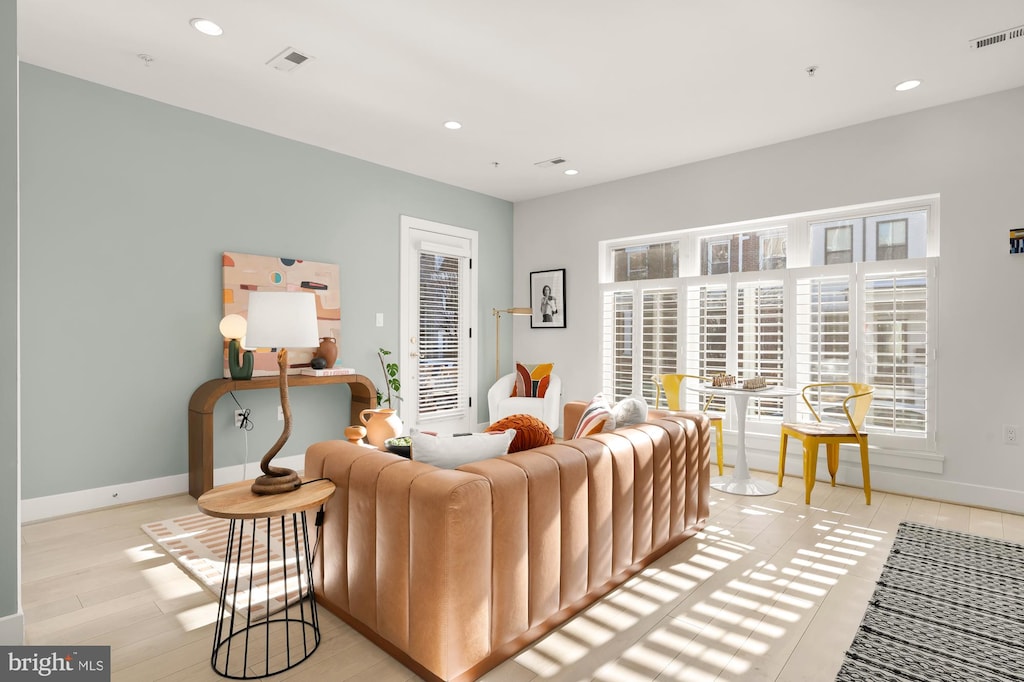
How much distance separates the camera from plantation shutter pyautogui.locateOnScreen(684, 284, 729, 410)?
4727mm

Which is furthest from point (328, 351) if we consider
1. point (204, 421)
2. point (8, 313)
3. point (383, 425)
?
point (8, 313)

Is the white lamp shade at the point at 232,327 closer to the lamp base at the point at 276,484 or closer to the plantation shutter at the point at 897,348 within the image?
the lamp base at the point at 276,484

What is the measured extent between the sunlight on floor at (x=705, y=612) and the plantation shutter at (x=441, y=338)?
3.13 metres

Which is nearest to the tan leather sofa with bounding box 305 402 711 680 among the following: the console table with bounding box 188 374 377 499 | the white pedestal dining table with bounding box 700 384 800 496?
the white pedestal dining table with bounding box 700 384 800 496

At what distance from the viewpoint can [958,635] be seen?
79.4 inches

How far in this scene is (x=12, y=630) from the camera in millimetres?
1855

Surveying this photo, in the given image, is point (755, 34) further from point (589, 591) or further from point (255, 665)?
point (255, 665)

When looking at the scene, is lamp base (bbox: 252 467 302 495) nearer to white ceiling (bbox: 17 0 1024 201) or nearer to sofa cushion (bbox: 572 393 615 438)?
sofa cushion (bbox: 572 393 615 438)

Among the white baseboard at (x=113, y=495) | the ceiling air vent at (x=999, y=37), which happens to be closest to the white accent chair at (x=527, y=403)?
the white baseboard at (x=113, y=495)

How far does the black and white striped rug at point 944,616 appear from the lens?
181cm

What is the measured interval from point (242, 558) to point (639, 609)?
196 centimetres

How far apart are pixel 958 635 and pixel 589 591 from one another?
1.41 m

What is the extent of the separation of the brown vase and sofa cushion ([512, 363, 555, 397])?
79.9 inches

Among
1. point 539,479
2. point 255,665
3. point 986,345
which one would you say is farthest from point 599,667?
point 986,345
